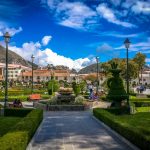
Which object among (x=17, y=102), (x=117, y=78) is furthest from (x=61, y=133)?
(x=17, y=102)

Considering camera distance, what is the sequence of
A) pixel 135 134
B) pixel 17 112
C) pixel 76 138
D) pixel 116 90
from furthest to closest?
pixel 116 90 < pixel 17 112 < pixel 76 138 < pixel 135 134

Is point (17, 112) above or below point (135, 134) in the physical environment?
above

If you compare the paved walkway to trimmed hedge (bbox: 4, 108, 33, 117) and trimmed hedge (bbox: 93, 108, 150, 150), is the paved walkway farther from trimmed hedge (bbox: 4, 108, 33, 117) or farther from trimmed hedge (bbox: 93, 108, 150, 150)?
trimmed hedge (bbox: 4, 108, 33, 117)

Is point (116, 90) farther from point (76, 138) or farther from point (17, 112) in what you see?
point (76, 138)

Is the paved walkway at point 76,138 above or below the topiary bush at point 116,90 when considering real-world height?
below

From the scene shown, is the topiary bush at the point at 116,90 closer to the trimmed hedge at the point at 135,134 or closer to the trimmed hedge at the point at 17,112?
the trimmed hedge at the point at 17,112

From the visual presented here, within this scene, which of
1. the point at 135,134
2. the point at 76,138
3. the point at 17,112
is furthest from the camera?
the point at 17,112

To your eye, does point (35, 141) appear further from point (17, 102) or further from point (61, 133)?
point (17, 102)

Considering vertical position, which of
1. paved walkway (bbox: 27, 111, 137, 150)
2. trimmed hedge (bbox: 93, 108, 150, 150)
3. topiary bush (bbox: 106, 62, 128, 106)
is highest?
topiary bush (bbox: 106, 62, 128, 106)

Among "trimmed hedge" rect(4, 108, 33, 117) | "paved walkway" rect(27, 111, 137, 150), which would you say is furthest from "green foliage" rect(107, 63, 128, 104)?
"paved walkway" rect(27, 111, 137, 150)

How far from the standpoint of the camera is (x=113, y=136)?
15578mm

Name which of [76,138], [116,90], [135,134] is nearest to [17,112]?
[116,90]

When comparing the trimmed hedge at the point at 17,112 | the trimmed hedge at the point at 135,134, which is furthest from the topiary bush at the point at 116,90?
the trimmed hedge at the point at 135,134

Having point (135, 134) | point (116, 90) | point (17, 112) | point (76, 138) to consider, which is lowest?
point (76, 138)
